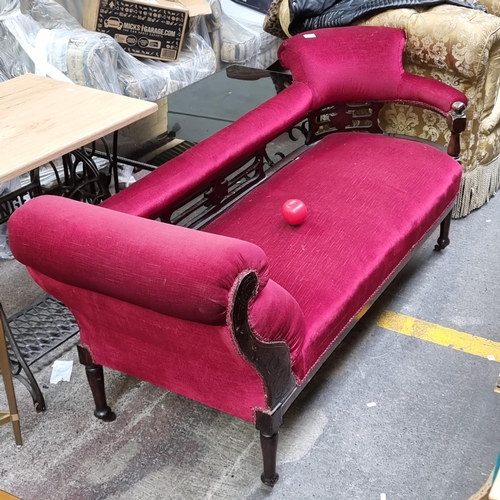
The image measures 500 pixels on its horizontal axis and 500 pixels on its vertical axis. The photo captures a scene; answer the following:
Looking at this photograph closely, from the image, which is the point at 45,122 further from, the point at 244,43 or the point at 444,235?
the point at 244,43

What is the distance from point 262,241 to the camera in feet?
6.06

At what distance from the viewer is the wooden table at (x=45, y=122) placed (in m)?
1.61

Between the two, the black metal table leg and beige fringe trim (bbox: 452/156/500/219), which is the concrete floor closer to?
the black metal table leg

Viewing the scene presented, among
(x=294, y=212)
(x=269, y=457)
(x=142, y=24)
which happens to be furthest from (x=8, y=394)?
(x=142, y=24)

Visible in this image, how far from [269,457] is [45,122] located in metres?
1.06

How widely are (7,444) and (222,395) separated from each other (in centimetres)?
69

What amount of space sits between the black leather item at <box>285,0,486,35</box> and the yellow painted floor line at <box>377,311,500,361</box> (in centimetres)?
127

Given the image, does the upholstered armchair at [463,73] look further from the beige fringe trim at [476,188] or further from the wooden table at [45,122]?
the wooden table at [45,122]

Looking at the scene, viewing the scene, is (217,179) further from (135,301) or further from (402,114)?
(402,114)

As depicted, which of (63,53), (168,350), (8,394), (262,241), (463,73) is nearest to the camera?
(168,350)

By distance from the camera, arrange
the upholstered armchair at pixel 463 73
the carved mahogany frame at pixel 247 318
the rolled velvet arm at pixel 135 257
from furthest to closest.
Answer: the upholstered armchair at pixel 463 73, the carved mahogany frame at pixel 247 318, the rolled velvet arm at pixel 135 257

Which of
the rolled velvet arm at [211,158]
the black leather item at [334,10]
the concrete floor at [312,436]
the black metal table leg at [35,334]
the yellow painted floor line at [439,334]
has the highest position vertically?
the black leather item at [334,10]

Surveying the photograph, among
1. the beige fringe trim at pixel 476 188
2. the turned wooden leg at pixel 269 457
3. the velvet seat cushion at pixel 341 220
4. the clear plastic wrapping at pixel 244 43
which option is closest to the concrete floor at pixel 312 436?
the turned wooden leg at pixel 269 457

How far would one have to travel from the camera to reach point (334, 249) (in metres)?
1.81
